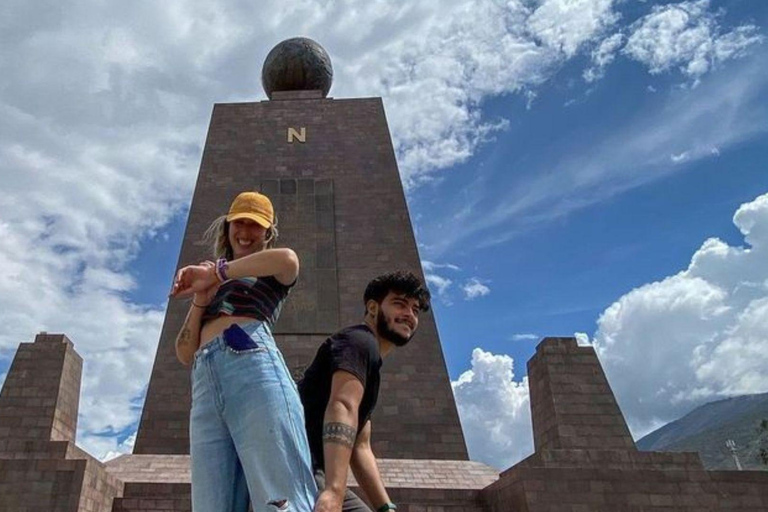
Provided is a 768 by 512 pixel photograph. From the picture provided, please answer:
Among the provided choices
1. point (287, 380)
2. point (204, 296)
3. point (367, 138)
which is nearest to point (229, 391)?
point (287, 380)

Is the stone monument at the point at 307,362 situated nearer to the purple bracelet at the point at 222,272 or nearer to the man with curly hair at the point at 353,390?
the man with curly hair at the point at 353,390

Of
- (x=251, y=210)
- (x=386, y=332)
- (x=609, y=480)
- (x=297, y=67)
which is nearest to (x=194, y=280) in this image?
(x=251, y=210)

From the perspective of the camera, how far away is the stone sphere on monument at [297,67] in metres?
15.5

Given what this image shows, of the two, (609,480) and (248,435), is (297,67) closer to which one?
(609,480)

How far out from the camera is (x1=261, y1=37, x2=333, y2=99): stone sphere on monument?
1551cm

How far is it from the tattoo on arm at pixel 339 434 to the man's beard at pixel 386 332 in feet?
1.41

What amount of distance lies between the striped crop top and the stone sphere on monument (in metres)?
14.4

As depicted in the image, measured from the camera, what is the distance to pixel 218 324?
75.7 inches

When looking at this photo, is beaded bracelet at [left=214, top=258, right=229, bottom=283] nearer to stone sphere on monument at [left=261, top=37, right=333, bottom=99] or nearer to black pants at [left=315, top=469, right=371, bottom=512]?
black pants at [left=315, top=469, right=371, bottom=512]

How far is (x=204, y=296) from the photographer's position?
78.2 inches

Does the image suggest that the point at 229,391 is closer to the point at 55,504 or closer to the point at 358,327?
the point at 358,327

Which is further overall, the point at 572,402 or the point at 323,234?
the point at 323,234

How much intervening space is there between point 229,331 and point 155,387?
10.1 m

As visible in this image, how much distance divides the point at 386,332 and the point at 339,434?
1.55 feet
